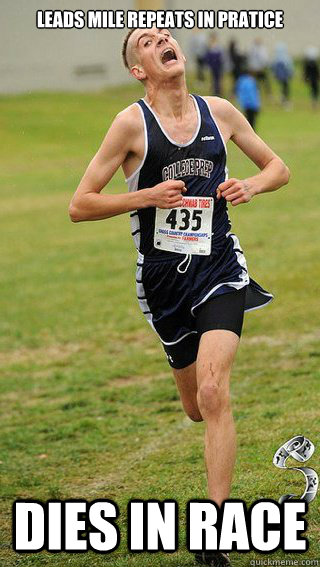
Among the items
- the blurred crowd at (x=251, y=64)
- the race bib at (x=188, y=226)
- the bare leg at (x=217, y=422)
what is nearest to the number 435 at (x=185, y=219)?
the race bib at (x=188, y=226)

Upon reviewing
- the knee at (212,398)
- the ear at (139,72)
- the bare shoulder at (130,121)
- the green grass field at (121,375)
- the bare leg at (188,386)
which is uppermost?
the ear at (139,72)

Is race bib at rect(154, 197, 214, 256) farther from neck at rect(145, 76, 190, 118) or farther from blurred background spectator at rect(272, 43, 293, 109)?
blurred background spectator at rect(272, 43, 293, 109)

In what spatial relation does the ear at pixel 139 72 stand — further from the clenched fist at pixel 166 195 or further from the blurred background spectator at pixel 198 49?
the blurred background spectator at pixel 198 49

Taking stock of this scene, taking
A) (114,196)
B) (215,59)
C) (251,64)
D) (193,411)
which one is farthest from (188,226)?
(215,59)

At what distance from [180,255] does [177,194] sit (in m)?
0.37

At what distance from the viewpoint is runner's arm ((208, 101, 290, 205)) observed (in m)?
6.08

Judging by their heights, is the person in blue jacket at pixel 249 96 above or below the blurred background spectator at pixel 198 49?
below

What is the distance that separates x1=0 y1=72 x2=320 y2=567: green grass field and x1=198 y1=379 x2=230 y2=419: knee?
0.69m

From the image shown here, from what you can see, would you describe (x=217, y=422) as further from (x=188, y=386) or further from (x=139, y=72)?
(x=139, y=72)

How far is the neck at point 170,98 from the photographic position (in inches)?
239

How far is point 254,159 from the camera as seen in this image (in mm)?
6371

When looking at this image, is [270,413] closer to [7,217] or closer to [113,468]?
[113,468]

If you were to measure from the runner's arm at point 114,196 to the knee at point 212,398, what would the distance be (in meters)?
0.91

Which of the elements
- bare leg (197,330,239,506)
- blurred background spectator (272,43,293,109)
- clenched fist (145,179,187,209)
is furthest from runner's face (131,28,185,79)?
blurred background spectator (272,43,293,109)
